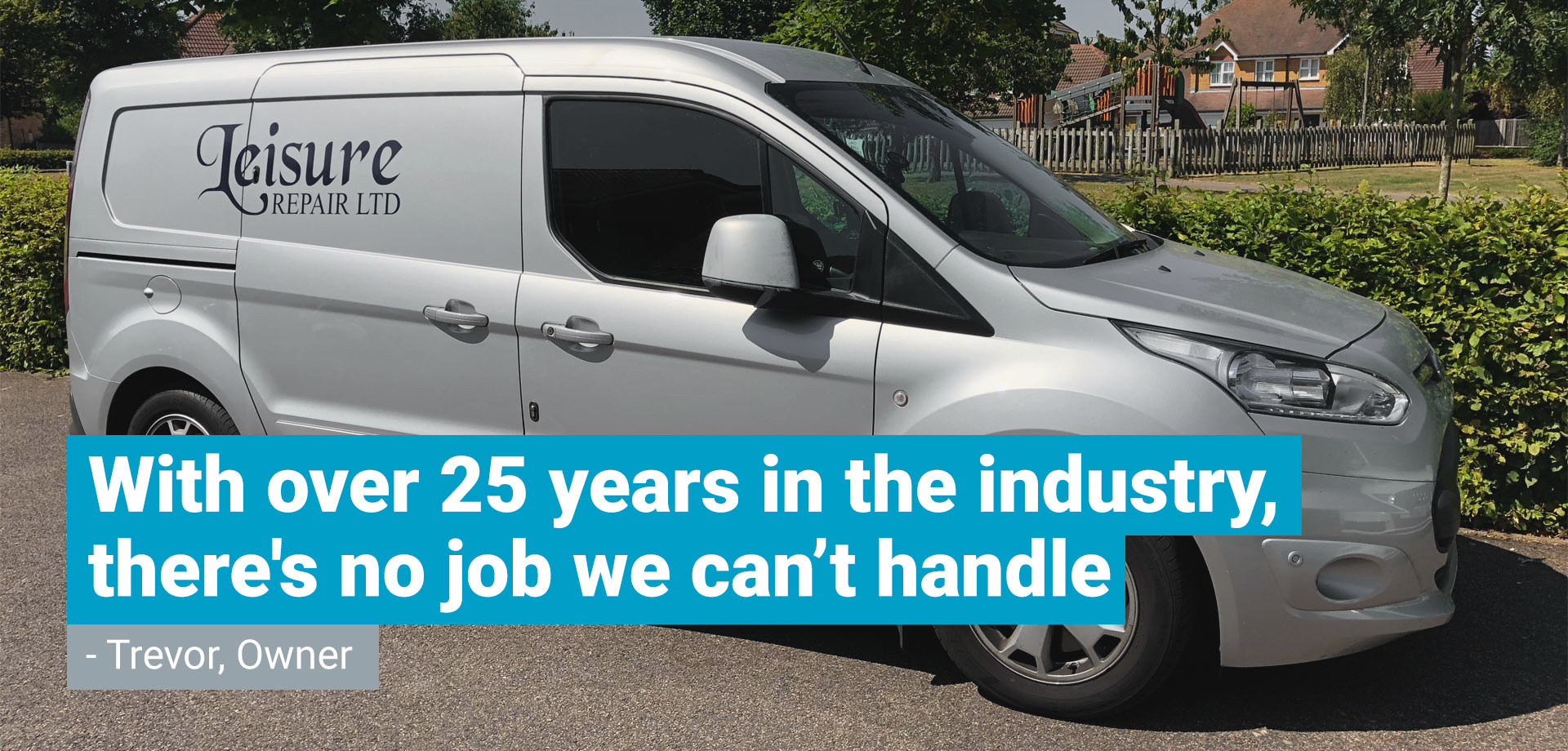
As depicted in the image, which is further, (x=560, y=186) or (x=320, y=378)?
(x=320, y=378)

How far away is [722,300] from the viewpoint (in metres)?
4.12

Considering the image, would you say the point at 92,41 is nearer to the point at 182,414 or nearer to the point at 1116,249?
the point at 182,414

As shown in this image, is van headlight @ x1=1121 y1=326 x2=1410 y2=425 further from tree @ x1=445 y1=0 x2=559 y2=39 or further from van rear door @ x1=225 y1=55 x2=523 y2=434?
tree @ x1=445 y1=0 x2=559 y2=39

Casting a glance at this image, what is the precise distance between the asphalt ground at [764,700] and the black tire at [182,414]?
774mm

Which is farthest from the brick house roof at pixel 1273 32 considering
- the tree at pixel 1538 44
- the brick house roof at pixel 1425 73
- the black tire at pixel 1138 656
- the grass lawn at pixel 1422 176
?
the black tire at pixel 1138 656

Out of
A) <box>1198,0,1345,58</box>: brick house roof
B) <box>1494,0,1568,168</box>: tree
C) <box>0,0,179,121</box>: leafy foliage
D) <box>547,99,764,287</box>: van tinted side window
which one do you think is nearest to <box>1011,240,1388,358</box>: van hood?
<box>547,99,764,287</box>: van tinted side window

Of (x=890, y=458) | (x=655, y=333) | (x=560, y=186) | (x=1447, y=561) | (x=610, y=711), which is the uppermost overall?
(x=560, y=186)

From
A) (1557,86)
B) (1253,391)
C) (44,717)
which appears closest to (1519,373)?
(1253,391)

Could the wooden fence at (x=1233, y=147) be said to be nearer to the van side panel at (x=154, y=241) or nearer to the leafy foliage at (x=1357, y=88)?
the leafy foliage at (x=1357, y=88)

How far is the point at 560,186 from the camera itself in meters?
4.43

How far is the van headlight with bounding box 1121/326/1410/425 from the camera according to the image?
361 centimetres

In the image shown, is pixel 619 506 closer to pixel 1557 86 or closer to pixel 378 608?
pixel 378 608

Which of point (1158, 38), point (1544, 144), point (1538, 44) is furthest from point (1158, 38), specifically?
point (1544, 144)

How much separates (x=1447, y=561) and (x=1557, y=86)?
55.6 meters
